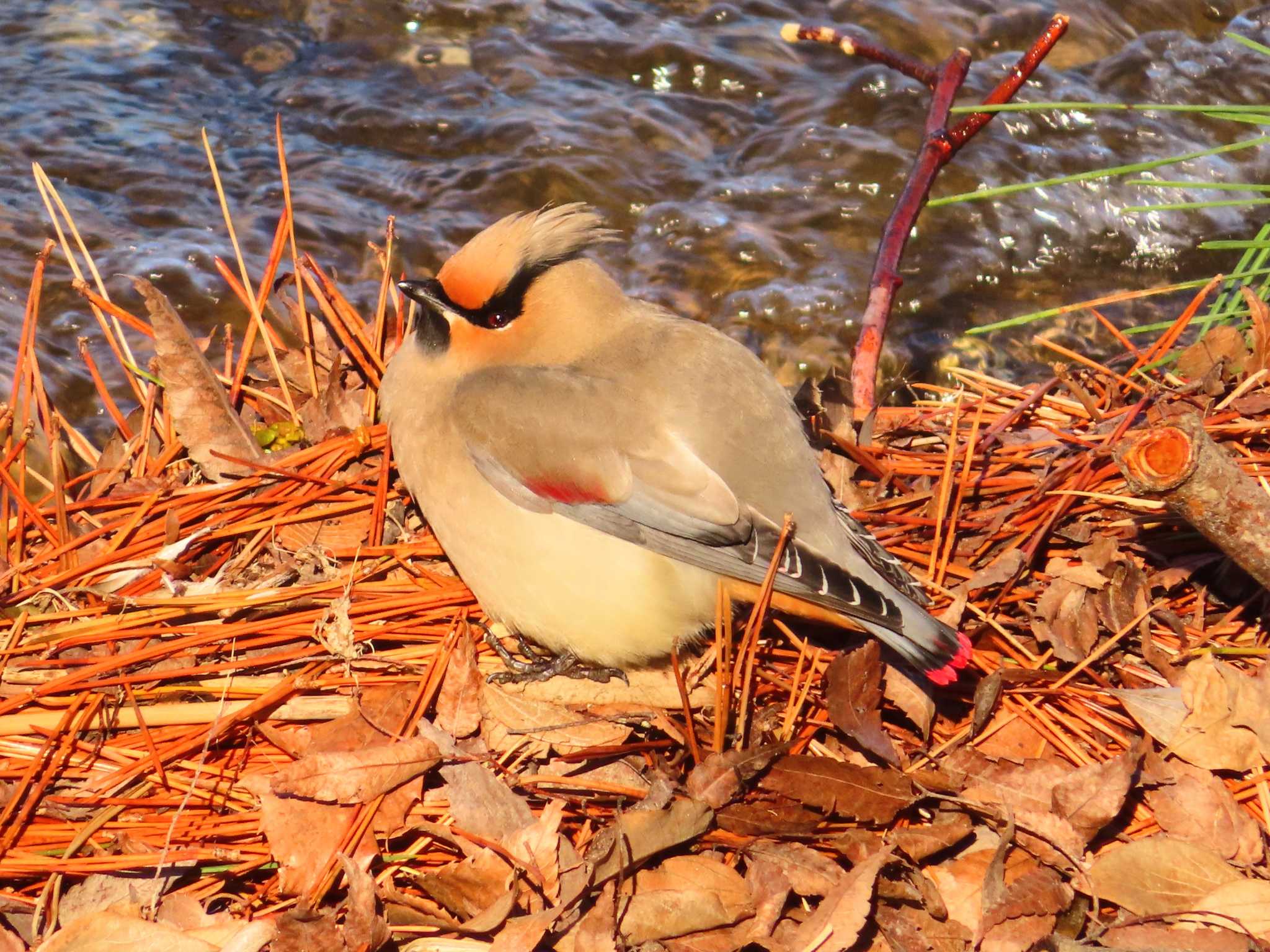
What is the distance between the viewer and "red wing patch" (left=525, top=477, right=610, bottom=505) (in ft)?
9.58

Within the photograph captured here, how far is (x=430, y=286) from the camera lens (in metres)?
3.29

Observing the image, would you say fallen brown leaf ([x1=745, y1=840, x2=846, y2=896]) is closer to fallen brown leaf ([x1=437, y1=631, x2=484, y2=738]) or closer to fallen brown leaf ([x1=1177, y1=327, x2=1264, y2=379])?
fallen brown leaf ([x1=437, y1=631, x2=484, y2=738])

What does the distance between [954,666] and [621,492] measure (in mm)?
802

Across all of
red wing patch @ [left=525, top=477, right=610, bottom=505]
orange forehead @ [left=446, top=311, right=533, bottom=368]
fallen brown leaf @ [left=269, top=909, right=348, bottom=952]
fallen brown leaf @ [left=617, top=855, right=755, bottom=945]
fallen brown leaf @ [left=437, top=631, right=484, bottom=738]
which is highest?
orange forehead @ [left=446, top=311, right=533, bottom=368]

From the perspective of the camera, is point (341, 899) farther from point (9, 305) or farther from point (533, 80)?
point (533, 80)

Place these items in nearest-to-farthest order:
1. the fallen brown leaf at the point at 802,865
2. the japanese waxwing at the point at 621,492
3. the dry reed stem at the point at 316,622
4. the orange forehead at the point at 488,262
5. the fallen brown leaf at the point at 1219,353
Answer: the fallen brown leaf at the point at 802,865
the dry reed stem at the point at 316,622
the japanese waxwing at the point at 621,492
the orange forehead at the point at 488,262
the fallen brown leaf at the point at 1219,353

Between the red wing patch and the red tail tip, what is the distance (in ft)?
2.62

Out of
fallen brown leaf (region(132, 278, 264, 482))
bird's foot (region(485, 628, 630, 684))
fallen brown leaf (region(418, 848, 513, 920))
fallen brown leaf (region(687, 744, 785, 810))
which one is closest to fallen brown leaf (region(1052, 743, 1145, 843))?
fallen brown leaf (region(687, 744, 785, 810))

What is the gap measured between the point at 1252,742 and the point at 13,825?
2.43 m

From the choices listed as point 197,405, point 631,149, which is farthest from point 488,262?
point 631,149

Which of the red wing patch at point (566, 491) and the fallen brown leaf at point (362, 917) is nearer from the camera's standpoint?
the fallen brown leaf at point (362, 917)

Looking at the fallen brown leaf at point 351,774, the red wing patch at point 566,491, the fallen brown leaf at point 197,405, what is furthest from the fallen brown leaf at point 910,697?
the fallen brown leaf at point 197,405

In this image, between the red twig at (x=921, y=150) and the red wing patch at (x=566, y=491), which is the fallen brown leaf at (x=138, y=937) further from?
the red twig at (x=921, y=150)

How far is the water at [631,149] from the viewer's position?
519cm
